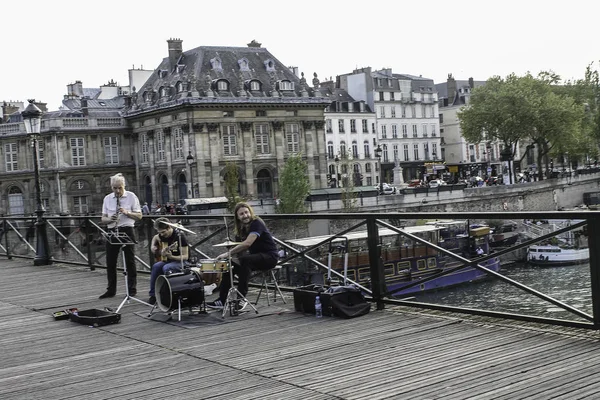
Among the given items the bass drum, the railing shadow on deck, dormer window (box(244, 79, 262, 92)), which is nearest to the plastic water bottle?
the railing shadow on deck

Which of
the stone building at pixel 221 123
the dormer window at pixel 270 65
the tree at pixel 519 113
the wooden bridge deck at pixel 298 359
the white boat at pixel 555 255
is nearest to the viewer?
the wooden bridge deck at pixel 298 359

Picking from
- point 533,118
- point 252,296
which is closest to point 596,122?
point 533,118

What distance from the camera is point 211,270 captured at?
10.4 metres

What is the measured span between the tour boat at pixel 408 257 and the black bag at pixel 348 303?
506 mm

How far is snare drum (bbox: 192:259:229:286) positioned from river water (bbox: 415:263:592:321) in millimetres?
2705

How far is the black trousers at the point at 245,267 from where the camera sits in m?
10.2

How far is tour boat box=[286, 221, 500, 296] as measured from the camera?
9133 millimetres

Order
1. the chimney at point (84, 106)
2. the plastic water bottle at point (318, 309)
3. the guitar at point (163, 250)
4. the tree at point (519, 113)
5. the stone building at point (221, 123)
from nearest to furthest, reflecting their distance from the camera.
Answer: the plastic water bottle at point (318, 309), the guitar at point (163, 250), the stone building at point (221, 123), the chimney at point (84, 106), the tree at point (519, 113)

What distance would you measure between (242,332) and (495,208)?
65.4 m

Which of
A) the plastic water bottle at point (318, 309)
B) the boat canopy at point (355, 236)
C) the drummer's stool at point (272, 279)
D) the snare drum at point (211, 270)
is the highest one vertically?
the boat canopy at point (355, 236)

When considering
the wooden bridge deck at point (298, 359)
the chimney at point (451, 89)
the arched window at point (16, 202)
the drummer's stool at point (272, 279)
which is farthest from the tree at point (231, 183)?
the chimney at point (451, 89)

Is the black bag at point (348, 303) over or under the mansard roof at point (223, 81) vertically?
under

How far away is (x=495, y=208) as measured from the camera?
72.1 m

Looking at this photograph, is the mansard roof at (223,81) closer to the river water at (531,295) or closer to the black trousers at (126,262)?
the black trousers at (126,262)
